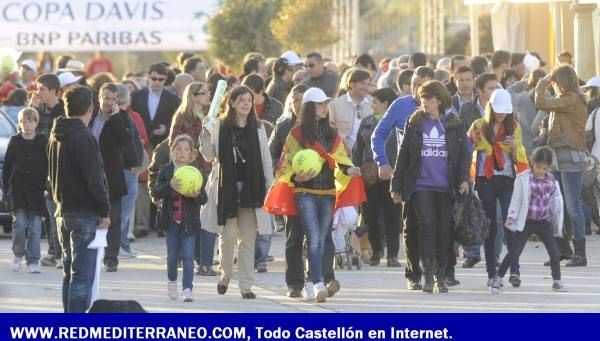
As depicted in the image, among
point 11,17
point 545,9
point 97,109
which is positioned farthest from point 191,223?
point 11,17

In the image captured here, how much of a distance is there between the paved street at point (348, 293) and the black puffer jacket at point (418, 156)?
3.09ft

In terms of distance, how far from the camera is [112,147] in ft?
55.3

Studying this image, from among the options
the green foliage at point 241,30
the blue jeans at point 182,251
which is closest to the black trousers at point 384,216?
the blue jeans at point 182,251

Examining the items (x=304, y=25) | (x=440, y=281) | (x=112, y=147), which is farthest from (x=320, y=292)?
(x=304, y=25)

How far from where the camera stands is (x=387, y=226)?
17.1 meters

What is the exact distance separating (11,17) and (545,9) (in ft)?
34.5

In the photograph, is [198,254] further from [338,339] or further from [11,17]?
[11,17]

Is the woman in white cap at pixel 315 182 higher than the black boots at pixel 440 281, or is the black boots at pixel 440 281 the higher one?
the woman in white cap at pixel 315 182

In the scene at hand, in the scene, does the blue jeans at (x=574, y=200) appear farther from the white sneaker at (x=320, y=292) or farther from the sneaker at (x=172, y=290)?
the sneaker at (x=172, y=290)

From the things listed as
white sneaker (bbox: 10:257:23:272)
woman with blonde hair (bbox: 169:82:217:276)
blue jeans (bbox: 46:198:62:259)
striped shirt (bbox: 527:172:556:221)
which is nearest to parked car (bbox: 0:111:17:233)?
blue jeans (bbox: 46:198:62:259)

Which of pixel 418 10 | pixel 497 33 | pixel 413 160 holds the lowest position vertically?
pixel 413 160

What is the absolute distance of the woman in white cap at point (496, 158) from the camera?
1502cm

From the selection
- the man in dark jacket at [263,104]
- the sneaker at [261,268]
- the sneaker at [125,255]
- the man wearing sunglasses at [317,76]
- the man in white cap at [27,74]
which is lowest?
the sneaker at [261,268]

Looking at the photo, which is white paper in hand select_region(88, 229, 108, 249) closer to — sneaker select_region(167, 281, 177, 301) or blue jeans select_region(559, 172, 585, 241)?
sneaker select_region(167, 281, 177, 301)
